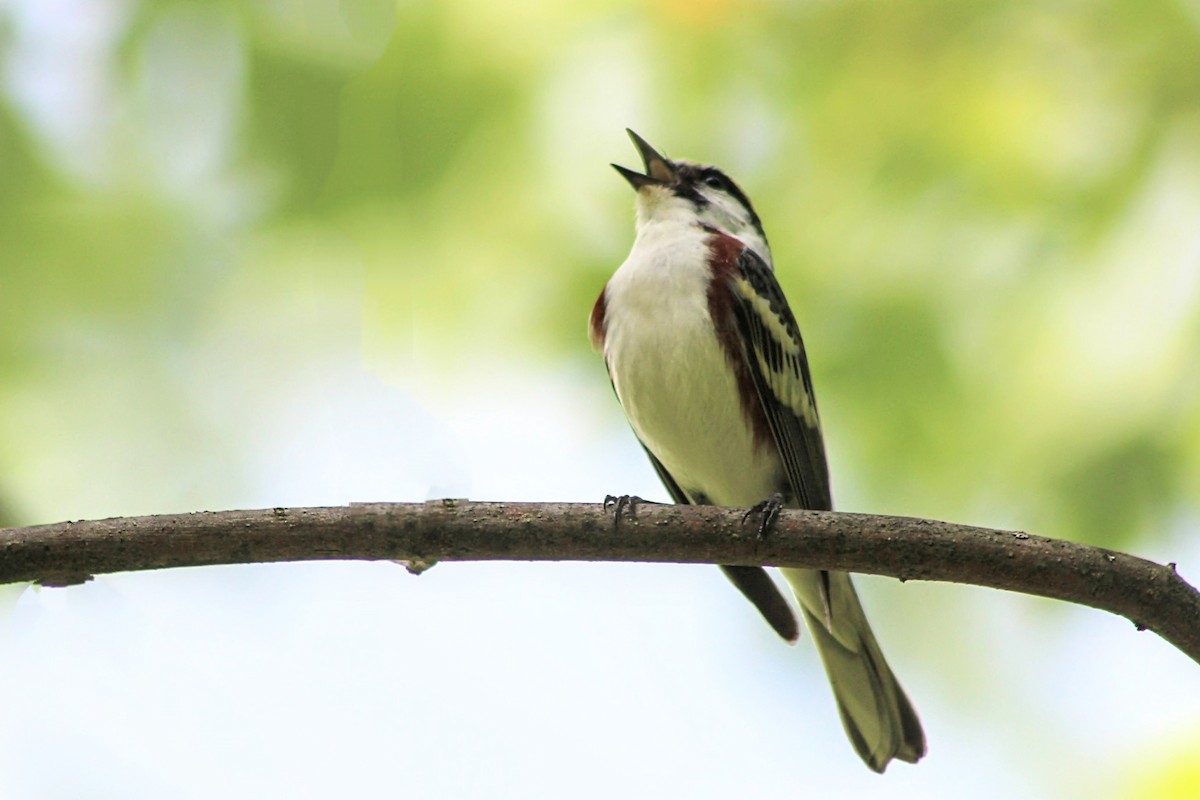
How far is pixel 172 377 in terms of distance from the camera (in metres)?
5.96

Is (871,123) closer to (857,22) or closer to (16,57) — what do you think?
(857,22)

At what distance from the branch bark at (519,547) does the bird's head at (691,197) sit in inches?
109

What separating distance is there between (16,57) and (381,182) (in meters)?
1.71

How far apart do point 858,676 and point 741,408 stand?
1.33 m

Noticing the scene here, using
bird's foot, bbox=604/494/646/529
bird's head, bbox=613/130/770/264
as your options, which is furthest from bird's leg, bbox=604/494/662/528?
bird's head, bbox=613/130/770/264

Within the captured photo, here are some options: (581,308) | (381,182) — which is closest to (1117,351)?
(581,308)

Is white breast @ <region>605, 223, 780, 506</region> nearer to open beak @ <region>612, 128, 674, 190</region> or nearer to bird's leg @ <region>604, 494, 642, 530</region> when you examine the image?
open beak @ <region>612, 128, 674, 190</region>

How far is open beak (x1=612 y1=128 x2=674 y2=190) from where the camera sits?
602cm

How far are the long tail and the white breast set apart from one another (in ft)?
1.65

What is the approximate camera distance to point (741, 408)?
5156 millimetres

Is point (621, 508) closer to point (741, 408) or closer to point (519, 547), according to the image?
point (519, 547)

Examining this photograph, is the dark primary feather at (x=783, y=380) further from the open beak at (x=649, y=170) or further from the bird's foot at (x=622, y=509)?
the bird's foot at (x=622, y=509)

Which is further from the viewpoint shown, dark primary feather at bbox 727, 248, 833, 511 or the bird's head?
the bird's head

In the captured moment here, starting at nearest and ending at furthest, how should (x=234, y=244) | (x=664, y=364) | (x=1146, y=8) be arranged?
(x=664, y=364)
(x=1146, y=8)
(x=234, y=244)
